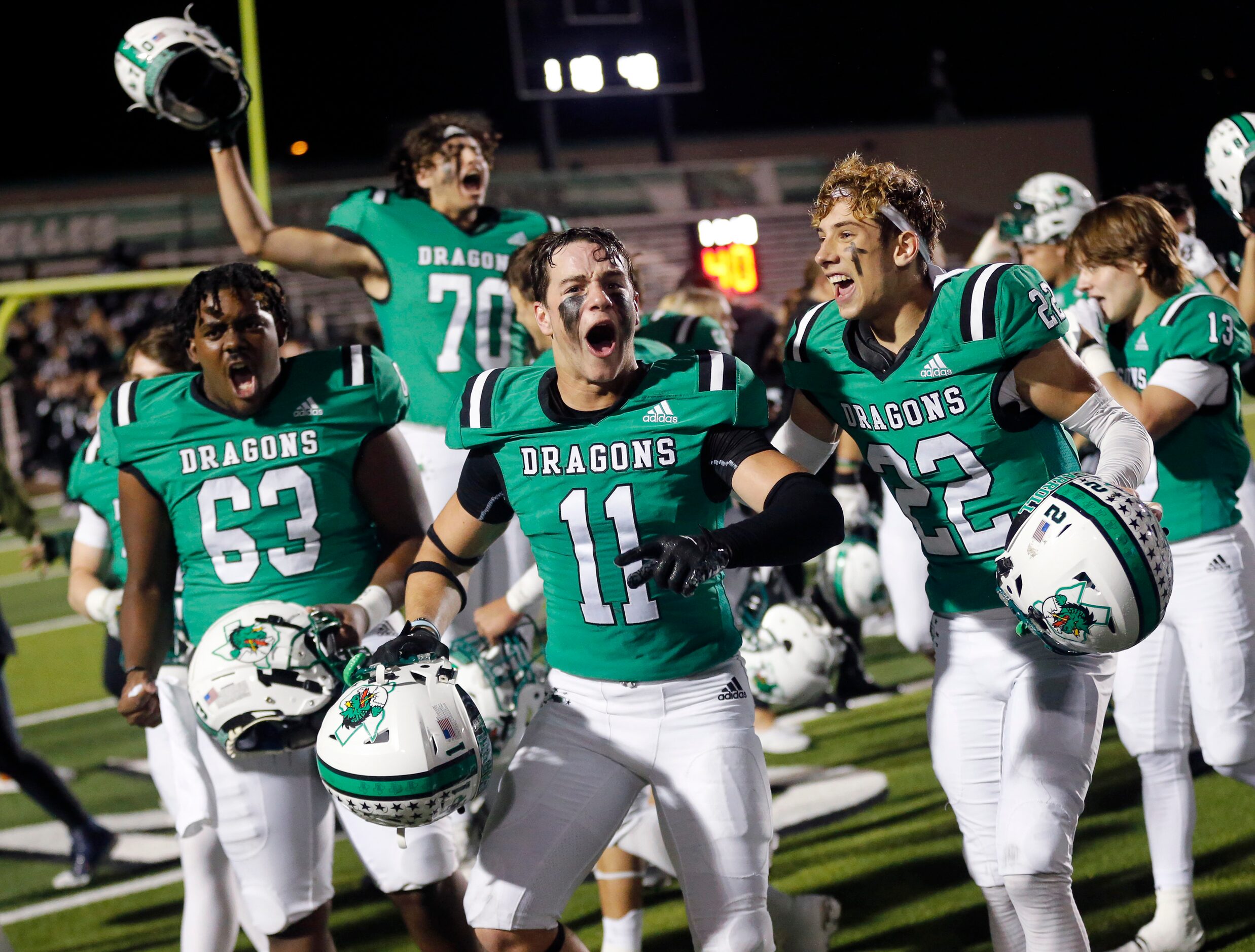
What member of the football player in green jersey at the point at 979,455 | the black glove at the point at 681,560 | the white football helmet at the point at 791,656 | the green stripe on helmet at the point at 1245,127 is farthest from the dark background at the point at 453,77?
the black glove at the point at 681,560

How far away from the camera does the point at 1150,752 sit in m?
3.52

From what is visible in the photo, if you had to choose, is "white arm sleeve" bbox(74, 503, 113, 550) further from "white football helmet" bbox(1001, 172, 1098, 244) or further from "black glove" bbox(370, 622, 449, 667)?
"white football helmet" bbox(1001, 172, 1098, 244)

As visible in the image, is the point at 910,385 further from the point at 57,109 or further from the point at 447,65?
the point at 447,65

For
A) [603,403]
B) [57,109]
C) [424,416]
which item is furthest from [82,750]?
[57,109]

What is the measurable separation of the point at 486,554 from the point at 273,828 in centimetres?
142

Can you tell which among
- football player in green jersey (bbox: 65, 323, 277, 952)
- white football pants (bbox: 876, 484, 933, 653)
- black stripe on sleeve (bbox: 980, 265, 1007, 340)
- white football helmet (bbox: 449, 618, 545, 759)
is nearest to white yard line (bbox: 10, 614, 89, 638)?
football player in green jersey (bbox: 65, 323, 277, 952)

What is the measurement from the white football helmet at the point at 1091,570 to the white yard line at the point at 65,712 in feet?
21.3

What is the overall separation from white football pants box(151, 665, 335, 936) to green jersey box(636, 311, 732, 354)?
1978 millimetres

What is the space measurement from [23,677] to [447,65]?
22.6 metres

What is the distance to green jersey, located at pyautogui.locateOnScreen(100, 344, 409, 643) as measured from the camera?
3127 mm

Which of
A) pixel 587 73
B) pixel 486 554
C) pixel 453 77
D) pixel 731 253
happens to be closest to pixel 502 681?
pixel 486 554

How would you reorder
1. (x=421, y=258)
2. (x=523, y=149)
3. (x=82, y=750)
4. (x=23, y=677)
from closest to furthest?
(x=421, y=258), (x=82, y=750), (x=23, y=677), (x=523, y=149)

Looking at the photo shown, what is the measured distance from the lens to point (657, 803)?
2.67 meters

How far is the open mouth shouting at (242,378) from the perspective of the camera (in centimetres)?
309
